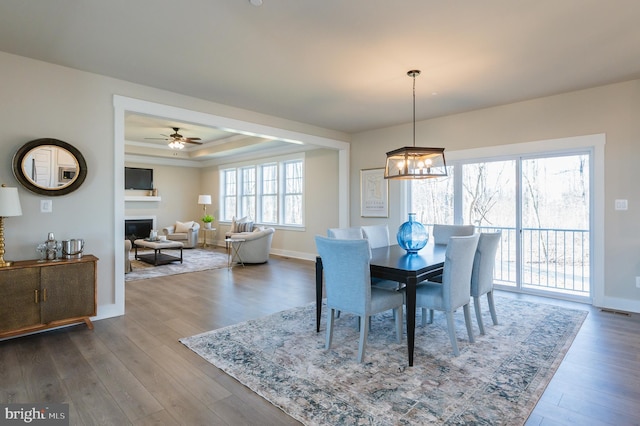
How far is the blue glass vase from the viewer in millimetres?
3381

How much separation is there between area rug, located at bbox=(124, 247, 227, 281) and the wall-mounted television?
7.95 ft

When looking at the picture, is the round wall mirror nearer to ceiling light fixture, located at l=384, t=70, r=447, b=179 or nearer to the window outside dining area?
ceiling light fixture, located at l=384, t=70, r=447, b=179

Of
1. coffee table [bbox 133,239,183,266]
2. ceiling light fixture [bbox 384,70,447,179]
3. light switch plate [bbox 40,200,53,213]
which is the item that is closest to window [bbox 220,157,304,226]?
coffee table [bbox 133,239,183,266]

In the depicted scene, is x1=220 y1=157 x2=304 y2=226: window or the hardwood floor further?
x1=220 y1=157 x2=304 y2=226: window

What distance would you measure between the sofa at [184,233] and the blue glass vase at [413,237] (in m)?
7.16

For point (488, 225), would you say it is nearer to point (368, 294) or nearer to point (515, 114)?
point (515, 114)

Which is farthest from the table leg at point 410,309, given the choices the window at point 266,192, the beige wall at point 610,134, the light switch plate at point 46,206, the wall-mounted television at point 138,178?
the wall-mounted television at point 138,178

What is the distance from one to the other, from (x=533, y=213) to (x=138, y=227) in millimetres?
9469

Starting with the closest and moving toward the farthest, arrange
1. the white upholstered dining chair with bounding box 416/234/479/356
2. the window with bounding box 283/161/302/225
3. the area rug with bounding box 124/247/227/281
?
the white upholstered dining chair with bounding box 416/234/479/356 → the area rug with bounding box 124/247/227/281 → the window with bounding box 283/161/302/225

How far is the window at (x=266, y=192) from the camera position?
805 cm

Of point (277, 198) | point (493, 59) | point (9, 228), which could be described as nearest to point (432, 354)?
point (493, 59)

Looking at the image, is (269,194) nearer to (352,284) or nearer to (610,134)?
(352,284)

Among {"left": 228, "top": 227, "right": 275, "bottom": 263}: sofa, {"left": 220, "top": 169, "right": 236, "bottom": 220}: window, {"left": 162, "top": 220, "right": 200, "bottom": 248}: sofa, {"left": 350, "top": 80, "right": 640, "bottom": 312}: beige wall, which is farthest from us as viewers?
{"left": 220, "top": 169, "right": 236, "bottom": 220}: window

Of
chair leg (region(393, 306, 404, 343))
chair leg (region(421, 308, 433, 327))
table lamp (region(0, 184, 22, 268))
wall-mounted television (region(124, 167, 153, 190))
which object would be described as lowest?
chair leg (region(421, 308, 433, 327))
